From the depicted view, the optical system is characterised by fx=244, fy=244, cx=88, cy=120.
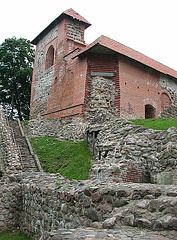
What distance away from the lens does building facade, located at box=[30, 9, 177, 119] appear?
54.4 ft

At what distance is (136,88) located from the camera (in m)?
17.6

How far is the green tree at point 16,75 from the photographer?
2948 cm

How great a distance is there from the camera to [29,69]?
2988 cm

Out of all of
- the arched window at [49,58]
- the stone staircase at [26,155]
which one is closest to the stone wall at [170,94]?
the arched window at [49,58]

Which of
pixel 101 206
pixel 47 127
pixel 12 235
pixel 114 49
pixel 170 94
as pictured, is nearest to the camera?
pixel 101 206

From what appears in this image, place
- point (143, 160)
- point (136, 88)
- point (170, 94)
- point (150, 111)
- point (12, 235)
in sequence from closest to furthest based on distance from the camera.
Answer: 1. point (12, 235)
2. point (143, 160)
3. point (136, 88)
4. point (150, 111)
5. point (170, 94)

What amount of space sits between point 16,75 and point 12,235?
24057 mm

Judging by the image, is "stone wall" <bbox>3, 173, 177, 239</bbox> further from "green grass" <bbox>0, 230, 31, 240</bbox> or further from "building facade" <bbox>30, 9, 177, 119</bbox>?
"building facade" <bbox>30, 9, 177, 119</bbox>

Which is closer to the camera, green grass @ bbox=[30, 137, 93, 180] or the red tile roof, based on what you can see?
green grass @ bbox=[30, 137, 93, 180]

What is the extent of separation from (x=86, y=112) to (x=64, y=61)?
5.41 metres

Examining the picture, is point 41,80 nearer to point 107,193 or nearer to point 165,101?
point 165,101

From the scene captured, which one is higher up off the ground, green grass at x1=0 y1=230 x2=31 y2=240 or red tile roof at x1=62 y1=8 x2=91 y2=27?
red tile roof at x1=62 y1=8 x2=91 y2=27

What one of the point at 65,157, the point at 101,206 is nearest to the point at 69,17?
the point at 65,157

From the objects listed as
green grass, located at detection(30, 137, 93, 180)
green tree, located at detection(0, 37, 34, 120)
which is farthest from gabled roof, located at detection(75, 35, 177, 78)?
green tree, located at detection(0, 37, 34, 120)
